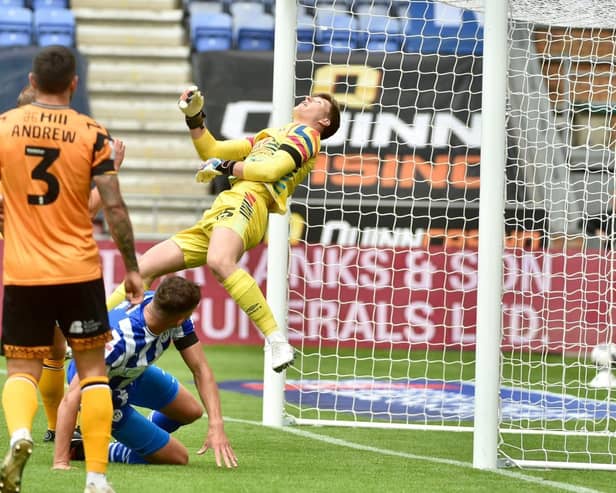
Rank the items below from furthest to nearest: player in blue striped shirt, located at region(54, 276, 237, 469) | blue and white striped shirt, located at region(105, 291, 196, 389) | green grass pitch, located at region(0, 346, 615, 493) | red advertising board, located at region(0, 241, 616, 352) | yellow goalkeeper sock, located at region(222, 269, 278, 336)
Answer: red advertising board, located at region(0, 241, 616, 352) < yellow goalkeeper sock, located at region(222, 269, 278, 336) < blue and white striped shirt, located at region(105, 291, 196, 389) < player in blue striped shirt, located at region(54, 276, 237, 469) < green grass pitch, located at region(0, 346, 615, 493)

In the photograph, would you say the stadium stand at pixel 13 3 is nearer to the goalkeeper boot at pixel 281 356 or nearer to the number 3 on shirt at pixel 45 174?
the goalkeeper boot at pixel 281 356

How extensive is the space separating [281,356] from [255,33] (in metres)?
13.1

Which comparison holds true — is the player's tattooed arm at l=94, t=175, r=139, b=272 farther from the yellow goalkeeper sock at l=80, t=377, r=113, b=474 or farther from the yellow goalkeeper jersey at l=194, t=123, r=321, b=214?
the yellow goalkeeper jersey at l=194, t=123, r=321, b=214

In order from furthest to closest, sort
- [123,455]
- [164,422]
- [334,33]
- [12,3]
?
1. [12,3]
2. [334,33]
3. [164,422]
4. [123,455]

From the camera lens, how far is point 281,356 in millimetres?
6605

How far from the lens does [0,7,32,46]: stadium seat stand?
61.1 ft

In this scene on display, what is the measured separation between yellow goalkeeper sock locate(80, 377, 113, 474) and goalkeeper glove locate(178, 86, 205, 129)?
87.8 inches

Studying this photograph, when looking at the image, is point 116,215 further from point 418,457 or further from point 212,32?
point 212,32

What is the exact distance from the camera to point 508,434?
27.9 feet

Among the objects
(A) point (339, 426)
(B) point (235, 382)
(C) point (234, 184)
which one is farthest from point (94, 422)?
(B) point (235, 382)

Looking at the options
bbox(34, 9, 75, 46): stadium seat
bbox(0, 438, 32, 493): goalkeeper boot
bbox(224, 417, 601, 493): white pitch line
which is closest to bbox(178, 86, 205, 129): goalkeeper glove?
bbox(224, 417, 601, 493): white pitch line

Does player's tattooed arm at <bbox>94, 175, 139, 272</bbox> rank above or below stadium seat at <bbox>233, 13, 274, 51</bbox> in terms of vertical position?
below

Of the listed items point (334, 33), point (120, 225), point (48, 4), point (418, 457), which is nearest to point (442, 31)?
point (334, 33)

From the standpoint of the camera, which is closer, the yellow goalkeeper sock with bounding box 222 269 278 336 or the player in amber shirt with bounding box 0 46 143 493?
the player in amber shirt with bounding box 0 46 143 493
